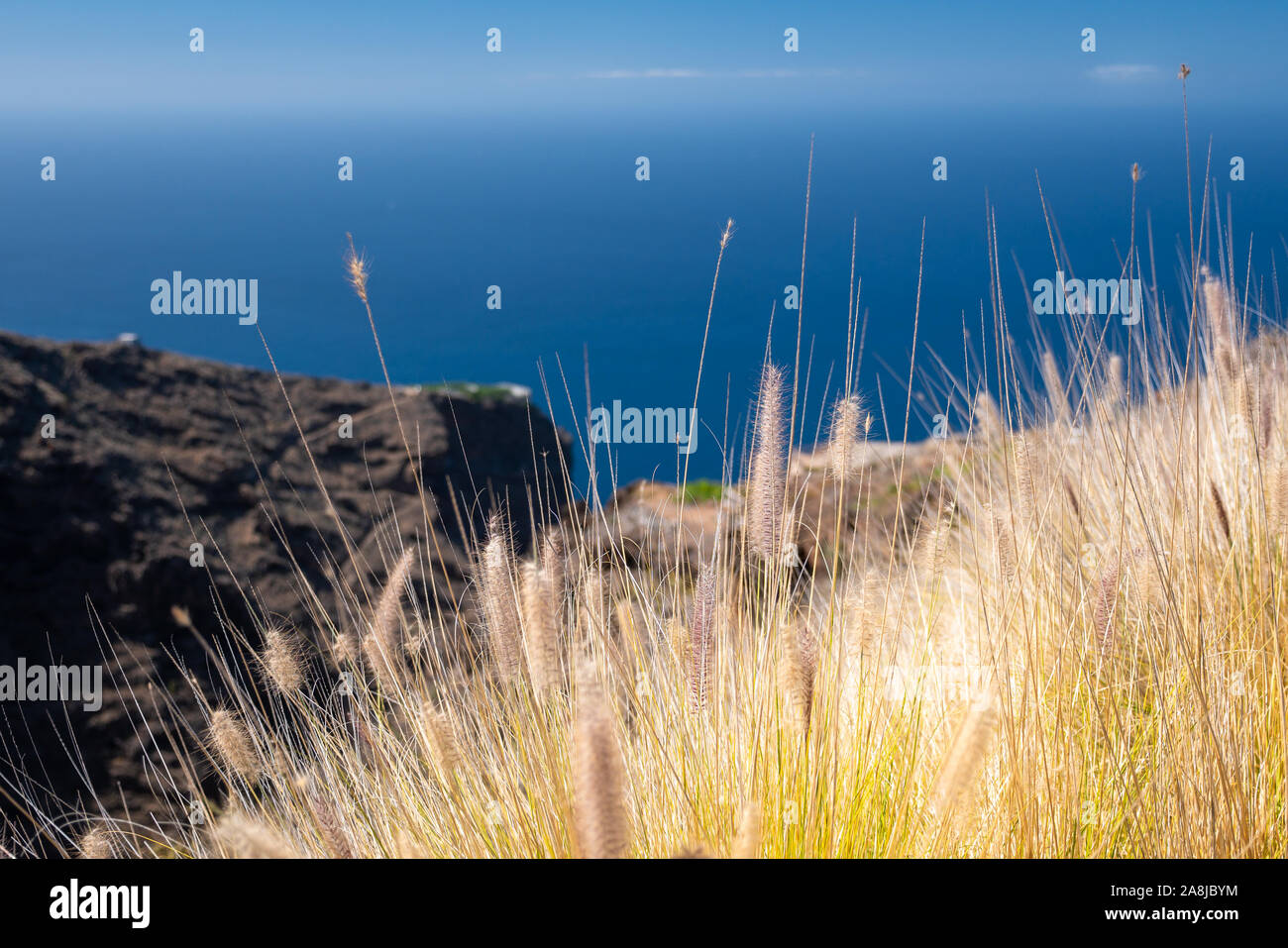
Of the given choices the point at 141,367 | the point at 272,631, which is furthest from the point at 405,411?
the point at 272,631

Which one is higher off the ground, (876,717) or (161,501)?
(161,501)

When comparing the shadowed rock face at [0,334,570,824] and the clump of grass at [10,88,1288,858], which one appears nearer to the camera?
the clump of grass at [10,88,1288,858]

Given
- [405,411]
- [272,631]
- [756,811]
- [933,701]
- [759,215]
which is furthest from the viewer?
[759,215]

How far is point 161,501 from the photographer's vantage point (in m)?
4.48

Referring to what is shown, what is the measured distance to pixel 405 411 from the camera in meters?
5.53

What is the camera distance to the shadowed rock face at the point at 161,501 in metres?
3.97

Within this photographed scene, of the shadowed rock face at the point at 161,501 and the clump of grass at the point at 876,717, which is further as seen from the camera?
the shadowed rock face at the point at 161,501

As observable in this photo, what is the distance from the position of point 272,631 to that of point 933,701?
62.7 inches

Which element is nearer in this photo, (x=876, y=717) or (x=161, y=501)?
(x=876, y=717)

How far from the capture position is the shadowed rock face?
3973 millimetres
